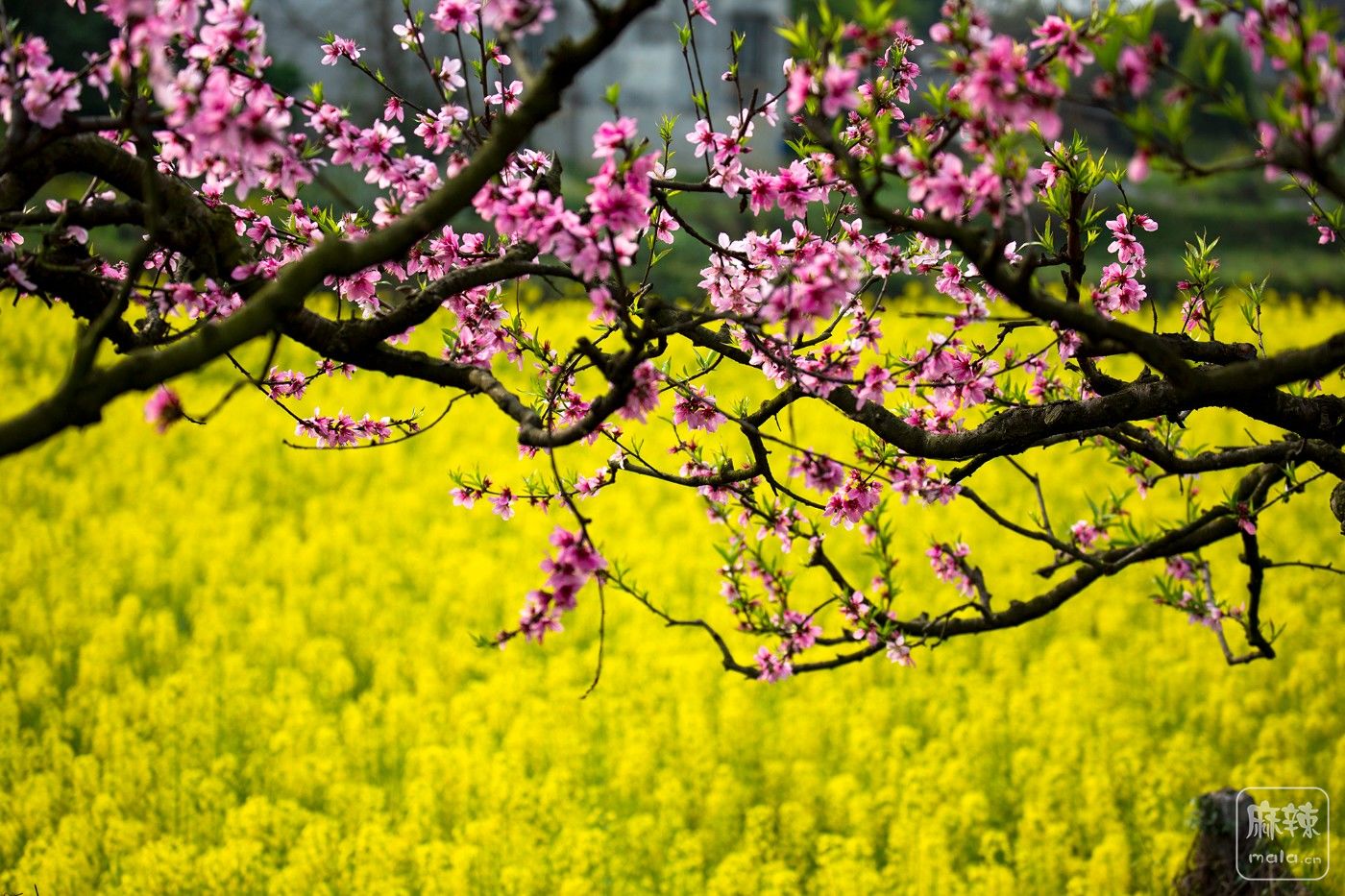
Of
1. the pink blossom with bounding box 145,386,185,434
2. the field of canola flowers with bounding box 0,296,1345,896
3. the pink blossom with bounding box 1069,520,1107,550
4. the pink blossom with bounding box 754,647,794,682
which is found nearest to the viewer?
the pink blossom with bounding box 145,386,185,434

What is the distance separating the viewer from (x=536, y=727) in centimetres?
644

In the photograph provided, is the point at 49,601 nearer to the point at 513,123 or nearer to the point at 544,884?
the point at 544,884

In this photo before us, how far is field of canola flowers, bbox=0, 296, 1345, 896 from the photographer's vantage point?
541 centimetres

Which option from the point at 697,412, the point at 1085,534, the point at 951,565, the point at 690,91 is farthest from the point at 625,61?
the point at 697,412

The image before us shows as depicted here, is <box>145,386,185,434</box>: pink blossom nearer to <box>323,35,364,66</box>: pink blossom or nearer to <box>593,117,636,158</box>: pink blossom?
<box>593,117,636,158</box>: pink blossom

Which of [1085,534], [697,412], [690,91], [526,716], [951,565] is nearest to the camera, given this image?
[697,412]

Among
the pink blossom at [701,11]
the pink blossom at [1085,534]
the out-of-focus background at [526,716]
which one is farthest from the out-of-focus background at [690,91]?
the pink blossom at [701,11]

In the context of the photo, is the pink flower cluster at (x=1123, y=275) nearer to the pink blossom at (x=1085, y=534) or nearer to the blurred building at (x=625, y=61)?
the pink blossom at (x=1085, y=534)

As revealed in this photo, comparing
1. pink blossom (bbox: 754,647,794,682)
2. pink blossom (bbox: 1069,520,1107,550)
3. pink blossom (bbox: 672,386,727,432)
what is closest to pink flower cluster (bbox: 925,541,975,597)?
pink blossom (bbox: 1069,520,1107,550)

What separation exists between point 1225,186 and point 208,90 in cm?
3230

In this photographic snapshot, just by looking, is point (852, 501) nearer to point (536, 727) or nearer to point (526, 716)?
point (536, 727)

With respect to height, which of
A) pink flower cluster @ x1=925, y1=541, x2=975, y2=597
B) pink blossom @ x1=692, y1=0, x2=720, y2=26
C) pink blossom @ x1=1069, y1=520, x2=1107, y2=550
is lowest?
pink flower cluster @ x1=925, y1=541, x2=975, y2=597

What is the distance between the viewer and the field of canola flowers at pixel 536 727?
17.7ft

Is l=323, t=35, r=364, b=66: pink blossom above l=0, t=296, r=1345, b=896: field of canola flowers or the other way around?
above
